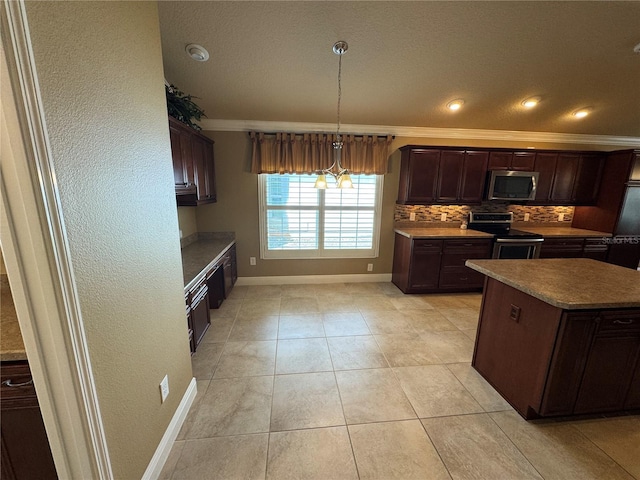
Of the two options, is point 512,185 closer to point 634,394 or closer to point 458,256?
point 458,256

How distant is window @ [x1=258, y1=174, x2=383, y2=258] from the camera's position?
12.6 ft

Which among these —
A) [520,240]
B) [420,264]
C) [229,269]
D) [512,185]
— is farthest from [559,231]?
[229,269]

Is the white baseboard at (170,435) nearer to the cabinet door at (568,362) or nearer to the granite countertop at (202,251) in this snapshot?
the granite countertop at (202,251)

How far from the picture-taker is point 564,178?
391 centimetres

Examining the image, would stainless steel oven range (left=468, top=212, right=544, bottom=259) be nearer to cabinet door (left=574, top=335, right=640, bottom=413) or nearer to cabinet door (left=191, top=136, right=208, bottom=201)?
cabinet door (left=574, top=335, right=640, bottom=413)

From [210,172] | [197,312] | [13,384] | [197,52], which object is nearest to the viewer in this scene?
[13,384]

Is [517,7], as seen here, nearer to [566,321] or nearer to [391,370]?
[566,321]

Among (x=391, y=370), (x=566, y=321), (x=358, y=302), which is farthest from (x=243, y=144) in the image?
(x=566, y=321)

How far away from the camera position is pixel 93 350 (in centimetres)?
93

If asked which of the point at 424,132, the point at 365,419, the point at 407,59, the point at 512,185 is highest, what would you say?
the point at 407,59

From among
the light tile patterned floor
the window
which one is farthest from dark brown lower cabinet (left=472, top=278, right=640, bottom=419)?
the window

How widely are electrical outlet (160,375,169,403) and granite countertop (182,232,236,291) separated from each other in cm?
73

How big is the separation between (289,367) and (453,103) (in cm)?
364

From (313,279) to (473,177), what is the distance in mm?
2929
